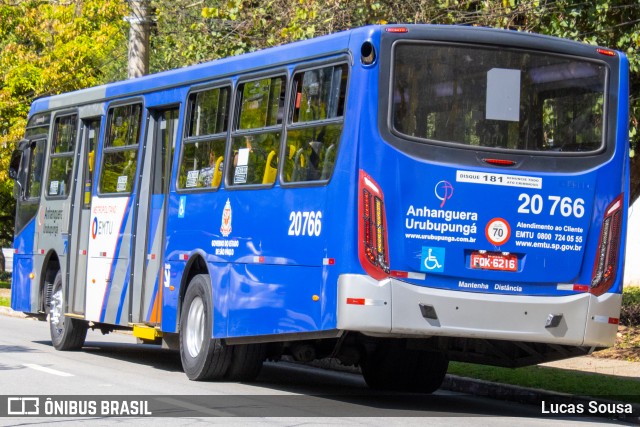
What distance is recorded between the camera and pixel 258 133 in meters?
12.4

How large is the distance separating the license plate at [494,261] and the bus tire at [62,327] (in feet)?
24.0

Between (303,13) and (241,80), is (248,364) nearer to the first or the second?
(241,80)

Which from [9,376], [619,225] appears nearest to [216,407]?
[9,376]

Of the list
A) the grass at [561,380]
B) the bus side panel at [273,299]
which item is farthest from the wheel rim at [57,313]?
the grass at [561,380]

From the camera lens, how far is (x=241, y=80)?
1295cm

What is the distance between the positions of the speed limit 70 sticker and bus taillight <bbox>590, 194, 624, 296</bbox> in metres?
0.94

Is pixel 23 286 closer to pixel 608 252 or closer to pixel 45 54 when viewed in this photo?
pixel 608 252

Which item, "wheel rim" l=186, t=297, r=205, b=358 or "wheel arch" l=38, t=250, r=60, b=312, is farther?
"wheel arch" l=38, t=250, r=60, b=312

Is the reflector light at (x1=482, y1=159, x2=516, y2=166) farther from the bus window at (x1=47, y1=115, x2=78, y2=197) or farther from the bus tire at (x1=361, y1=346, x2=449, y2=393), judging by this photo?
the bus window at (x1=47, y1=115, x2=78, y2=197)

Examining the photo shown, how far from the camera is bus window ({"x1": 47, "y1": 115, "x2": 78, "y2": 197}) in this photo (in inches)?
680

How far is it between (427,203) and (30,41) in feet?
89.3

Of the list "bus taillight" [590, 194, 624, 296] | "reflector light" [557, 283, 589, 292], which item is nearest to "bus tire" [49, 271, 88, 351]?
"reflector light" [557, 283, 589, 292]

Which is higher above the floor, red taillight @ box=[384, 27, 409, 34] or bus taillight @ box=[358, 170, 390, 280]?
red taillight @ box=[384, 27, 409, 34]

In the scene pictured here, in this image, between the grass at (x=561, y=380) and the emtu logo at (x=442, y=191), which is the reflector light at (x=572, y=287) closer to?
the emtu logo at (x=442, y=191)
